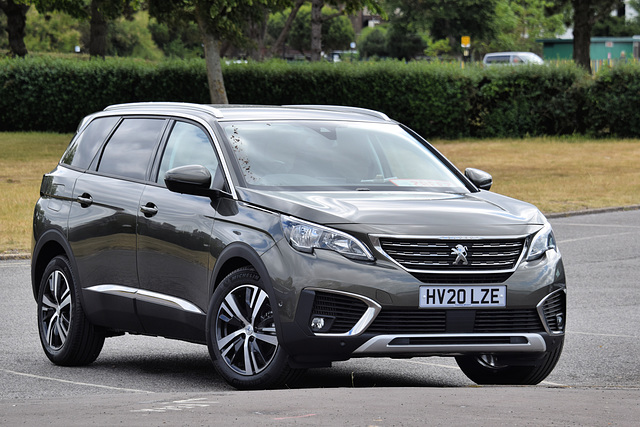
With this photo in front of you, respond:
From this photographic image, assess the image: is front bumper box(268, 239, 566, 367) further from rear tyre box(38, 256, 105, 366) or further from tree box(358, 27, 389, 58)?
tree box(358, 27, 389, 58)

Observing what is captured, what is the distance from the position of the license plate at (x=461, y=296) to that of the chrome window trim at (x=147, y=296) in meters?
1.45

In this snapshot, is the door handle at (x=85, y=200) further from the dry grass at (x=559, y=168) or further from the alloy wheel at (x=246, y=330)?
the dry grass at (x=559, y=168)

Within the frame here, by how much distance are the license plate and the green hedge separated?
32977 mm

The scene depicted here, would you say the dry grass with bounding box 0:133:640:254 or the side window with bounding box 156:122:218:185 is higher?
the side window with bounding box 156:122:218:185

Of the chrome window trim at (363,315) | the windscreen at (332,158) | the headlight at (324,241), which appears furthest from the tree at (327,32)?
the chrome window trim at (363,315)

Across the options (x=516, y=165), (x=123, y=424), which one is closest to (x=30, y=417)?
(x=123, y=424)

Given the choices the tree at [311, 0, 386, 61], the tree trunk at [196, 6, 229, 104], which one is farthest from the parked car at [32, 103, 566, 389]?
the tree at [311, 0, 386, 61]

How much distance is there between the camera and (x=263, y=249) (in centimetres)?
666

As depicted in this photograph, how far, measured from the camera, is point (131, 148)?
27.4ft

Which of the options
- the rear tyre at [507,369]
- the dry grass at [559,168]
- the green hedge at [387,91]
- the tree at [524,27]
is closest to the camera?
the rear tyre at [507,369]

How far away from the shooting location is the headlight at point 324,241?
21.2 ft

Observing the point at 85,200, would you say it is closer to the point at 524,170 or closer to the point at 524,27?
the point at 524,170

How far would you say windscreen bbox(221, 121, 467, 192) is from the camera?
24.3ft

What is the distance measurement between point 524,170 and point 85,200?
2240 cm
